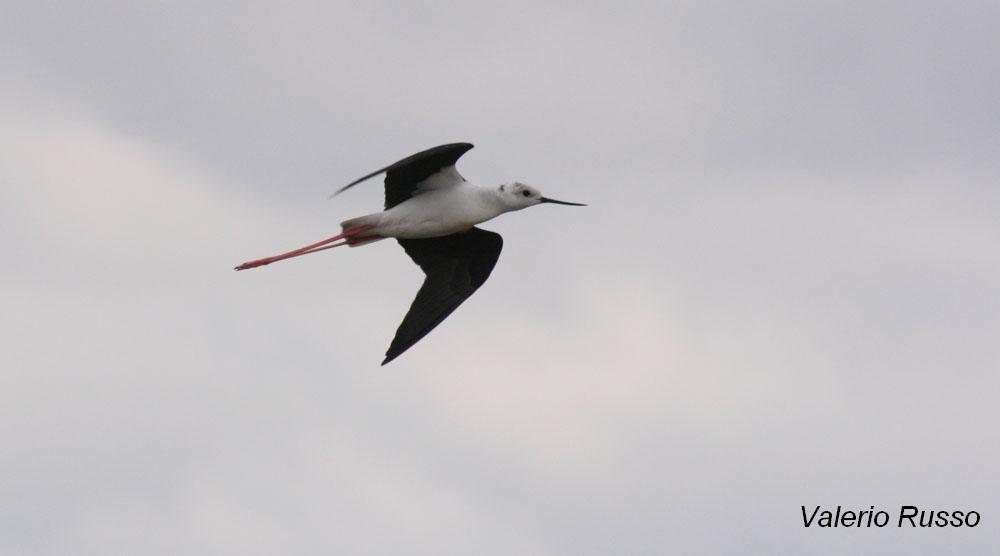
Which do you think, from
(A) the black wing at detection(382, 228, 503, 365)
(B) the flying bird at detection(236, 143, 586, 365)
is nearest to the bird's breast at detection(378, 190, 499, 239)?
(B) the flying bird at detection(236, 143, 586, 365)

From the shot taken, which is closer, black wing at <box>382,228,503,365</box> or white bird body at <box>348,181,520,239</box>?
white bird body at <box>348,181,520,239</box>

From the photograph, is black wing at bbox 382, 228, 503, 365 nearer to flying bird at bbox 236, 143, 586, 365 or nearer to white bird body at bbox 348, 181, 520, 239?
flying bird at bbox 236, 143, 586, 365

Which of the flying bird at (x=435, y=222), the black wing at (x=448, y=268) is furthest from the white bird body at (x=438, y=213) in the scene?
the black wing at (x=448, y=268)

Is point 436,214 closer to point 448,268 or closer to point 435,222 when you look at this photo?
point 435,222

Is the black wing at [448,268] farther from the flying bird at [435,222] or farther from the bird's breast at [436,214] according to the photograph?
the bird's breast at [436,214]

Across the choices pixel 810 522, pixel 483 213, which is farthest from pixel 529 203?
pixel 810 522

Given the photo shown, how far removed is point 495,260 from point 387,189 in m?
1.37

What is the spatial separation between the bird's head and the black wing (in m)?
0.70

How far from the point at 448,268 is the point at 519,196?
1.17m

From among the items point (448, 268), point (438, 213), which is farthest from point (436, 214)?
point (448, 268)

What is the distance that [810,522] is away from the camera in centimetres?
1744

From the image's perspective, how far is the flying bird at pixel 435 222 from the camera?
1622cm

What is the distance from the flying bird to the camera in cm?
1622

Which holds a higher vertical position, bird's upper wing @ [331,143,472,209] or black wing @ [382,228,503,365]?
bird's upper wing @ [331,143,472,209]
